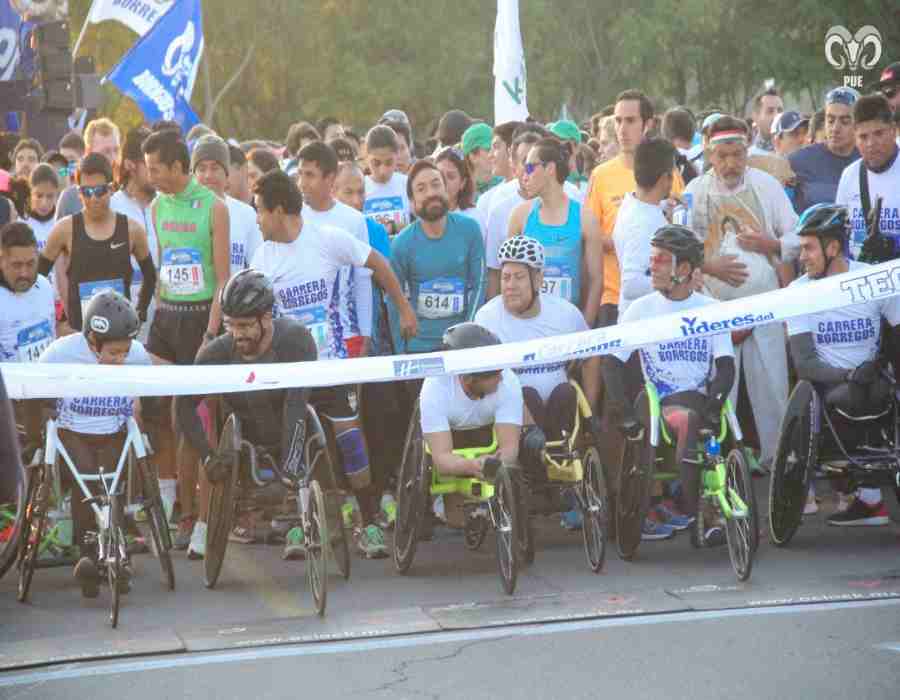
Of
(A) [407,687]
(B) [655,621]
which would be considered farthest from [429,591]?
(A) [407,687]

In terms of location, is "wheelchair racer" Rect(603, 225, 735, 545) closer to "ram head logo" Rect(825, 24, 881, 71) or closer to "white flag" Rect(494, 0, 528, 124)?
"ram head logo" Rect(825, 24, 881, 71)

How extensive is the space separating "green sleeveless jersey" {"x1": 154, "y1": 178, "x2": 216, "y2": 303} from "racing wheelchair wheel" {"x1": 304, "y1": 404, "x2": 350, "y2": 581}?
1.71m

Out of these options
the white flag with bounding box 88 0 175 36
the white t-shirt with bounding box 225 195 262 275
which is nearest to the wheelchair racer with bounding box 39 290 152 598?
the white t-shirt with bounding box 225 195 262 275

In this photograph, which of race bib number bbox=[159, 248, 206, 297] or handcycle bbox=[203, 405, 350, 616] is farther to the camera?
race bib number bbox=[159, 248, 206, 297]

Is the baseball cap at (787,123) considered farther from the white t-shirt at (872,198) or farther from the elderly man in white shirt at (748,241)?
the white t-shirt at (872,198)

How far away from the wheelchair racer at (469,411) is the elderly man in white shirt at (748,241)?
2.16 m

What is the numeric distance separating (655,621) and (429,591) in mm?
1360

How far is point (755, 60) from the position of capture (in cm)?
5278

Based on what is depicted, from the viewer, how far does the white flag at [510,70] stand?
18938 millimetres

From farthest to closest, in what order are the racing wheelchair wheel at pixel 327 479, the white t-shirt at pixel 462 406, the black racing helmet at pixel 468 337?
the black racing helmet at pixel 468 337
the white t-shirt at pixel 462 406
the racing wheelchair wheel at pixel 327 479

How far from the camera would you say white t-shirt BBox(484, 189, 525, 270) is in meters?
12.5

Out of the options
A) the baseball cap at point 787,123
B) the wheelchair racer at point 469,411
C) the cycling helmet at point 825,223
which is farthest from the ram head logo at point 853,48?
the wheelchair racer at point 469,411

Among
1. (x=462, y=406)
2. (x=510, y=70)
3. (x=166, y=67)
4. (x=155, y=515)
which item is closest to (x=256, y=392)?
(x=155, y=515)

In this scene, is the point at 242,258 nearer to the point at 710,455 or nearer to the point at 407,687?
the point at 710,455
